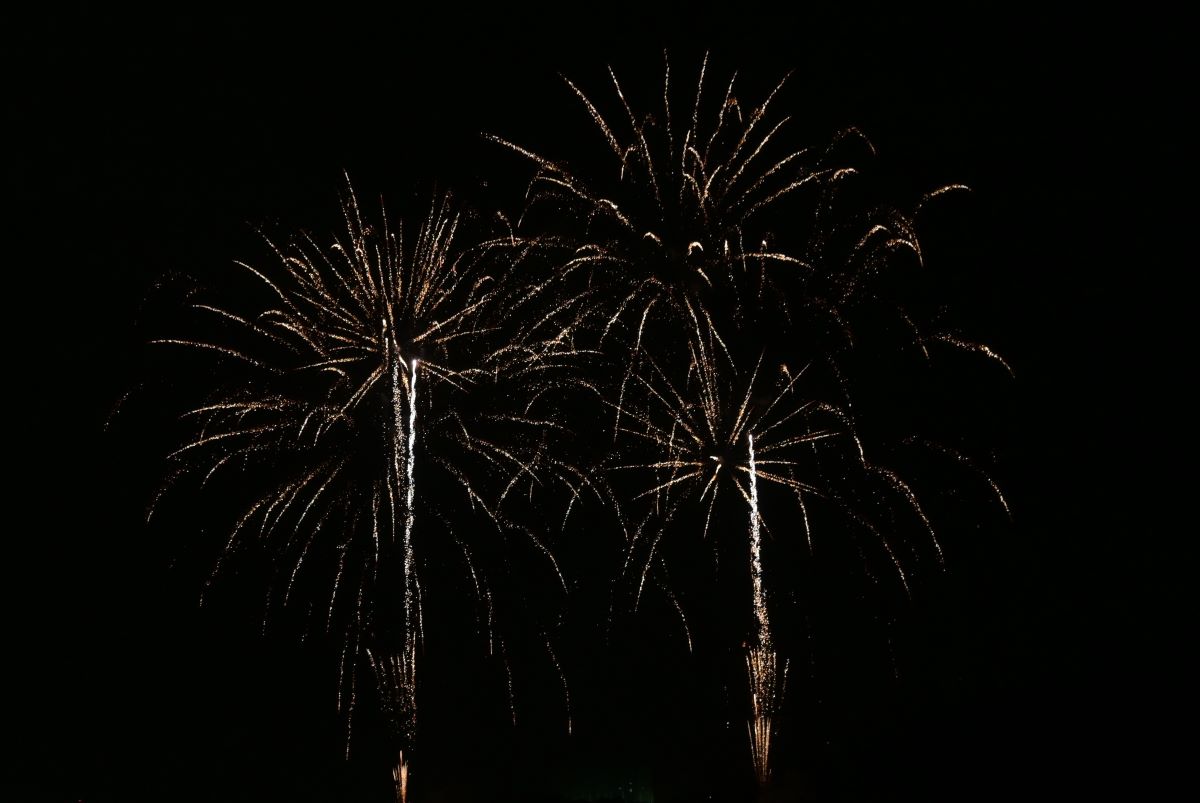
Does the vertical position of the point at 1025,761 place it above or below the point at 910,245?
below

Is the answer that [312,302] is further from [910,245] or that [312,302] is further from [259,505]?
[910,245]

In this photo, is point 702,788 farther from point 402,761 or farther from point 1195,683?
point 1195,683

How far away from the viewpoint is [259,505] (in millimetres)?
15781

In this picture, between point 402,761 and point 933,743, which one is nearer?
point 402,761

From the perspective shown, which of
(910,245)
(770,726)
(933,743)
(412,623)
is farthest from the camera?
(933,743)

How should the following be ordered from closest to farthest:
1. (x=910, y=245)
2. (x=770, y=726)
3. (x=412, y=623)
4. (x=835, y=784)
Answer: (x=910, y=245), (x=412, y=623), (x=770, y=726), (x=835, y=784)

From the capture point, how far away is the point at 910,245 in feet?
46.8

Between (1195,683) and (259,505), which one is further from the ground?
(259,505)

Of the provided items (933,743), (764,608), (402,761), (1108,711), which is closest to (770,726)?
(764,608)

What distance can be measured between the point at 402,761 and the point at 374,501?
19.8 ft

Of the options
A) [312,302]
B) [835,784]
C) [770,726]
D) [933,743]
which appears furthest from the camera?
[933,743]

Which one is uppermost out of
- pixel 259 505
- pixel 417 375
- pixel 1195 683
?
pixel 417 375

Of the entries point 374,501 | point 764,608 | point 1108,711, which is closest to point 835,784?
point 764,608

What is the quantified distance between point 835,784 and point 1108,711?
6.24 meters
